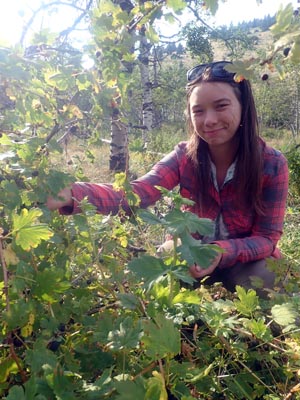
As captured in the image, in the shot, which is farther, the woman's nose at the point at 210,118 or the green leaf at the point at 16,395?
the woman's nose at the point at 210,118

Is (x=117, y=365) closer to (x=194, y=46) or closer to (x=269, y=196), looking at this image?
(x=269, y=196)

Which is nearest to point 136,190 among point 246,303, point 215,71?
point 215,71

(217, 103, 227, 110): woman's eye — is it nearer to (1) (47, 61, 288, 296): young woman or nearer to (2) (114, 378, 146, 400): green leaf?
(1) (47, 61, 288, 296): young woman

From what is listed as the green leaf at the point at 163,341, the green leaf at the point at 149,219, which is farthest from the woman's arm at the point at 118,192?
the green leaf at the point at 163,341

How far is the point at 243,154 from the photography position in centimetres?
200

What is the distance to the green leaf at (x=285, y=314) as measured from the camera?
40.3 inches

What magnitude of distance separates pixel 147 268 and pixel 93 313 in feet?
1.54

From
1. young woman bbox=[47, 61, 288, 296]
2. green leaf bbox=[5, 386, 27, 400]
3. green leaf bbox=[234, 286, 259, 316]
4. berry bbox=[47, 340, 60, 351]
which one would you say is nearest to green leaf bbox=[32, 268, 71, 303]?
berry bbox=[47, 340, 60, 351]

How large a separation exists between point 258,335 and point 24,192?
66cm

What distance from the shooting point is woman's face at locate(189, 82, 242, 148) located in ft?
6.01

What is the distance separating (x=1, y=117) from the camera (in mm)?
1046

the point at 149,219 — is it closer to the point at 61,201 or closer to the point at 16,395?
the point at 16,395

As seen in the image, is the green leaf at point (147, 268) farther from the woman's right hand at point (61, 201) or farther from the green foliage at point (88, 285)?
the woman's right hand at point (61, 201)

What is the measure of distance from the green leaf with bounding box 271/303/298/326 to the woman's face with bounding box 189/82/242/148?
98cm
